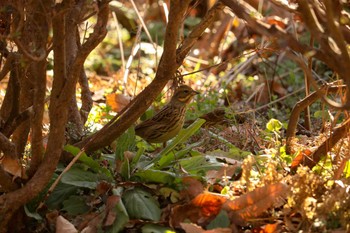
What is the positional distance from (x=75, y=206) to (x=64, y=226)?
290 mm

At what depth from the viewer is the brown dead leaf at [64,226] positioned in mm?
4412

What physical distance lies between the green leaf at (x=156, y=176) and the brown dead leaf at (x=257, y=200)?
18.4 inches

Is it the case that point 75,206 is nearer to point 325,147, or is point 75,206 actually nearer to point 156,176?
point 156,176

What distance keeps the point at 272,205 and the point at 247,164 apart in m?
0.27

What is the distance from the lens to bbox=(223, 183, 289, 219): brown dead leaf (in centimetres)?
418

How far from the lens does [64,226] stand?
4.43 metres

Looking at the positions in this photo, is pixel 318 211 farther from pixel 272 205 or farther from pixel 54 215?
pixel 54 215

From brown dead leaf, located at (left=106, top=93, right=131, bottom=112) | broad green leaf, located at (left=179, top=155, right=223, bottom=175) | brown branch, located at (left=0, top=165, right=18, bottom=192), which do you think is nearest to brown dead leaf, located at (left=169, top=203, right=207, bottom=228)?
broad green leaf, located at (left=179, top=155, right=223, bottom=175)

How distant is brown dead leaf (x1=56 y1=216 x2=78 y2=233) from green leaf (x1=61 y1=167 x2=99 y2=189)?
306 millimetres

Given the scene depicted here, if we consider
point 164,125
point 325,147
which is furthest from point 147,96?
point 164,125

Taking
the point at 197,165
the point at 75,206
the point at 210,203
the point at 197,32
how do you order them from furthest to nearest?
the point at 197,165 < the point at 197,32 < the point at 75,206 < the point at 210,203

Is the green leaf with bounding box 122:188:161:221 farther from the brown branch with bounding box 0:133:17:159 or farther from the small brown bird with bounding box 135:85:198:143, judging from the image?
the small brown bird with bounding box 135:85:198:143

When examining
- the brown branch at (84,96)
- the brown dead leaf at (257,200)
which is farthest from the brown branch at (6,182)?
the brown branch at (84,96)

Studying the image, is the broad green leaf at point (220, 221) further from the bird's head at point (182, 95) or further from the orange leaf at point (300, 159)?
the bird's head at point (182, 95)
